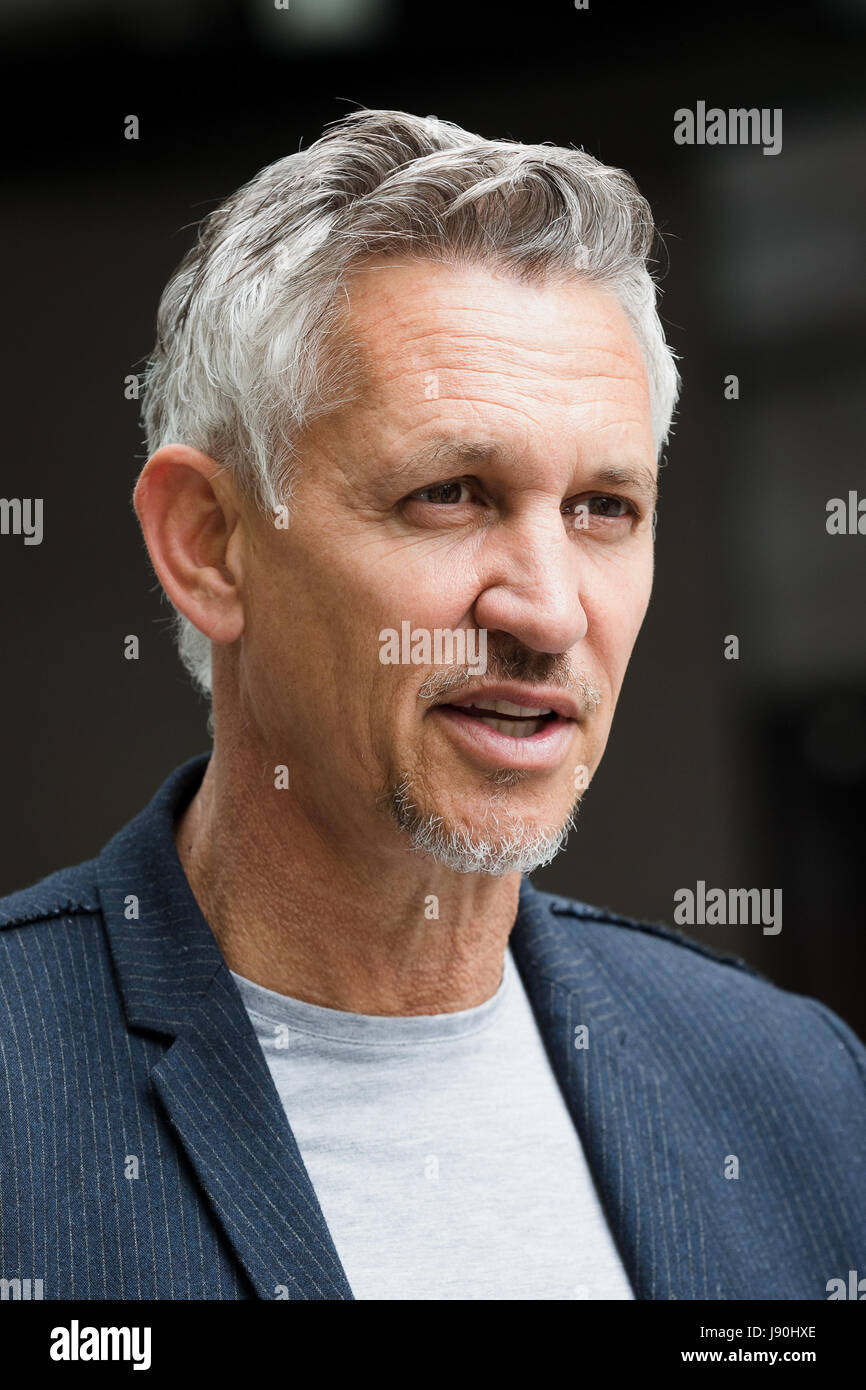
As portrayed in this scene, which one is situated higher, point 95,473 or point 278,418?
point 95,473

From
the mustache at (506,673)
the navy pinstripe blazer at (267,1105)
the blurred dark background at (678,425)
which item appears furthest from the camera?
the blurred dark background at (678,425)

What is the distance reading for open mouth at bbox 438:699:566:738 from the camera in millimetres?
1872

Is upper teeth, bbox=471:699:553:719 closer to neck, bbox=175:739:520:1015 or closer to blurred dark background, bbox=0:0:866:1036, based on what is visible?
neck, bbox=175:739:520:1015

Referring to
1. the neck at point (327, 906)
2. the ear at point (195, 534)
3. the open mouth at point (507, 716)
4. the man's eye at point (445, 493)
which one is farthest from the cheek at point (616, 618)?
the ear at point (195, 534)

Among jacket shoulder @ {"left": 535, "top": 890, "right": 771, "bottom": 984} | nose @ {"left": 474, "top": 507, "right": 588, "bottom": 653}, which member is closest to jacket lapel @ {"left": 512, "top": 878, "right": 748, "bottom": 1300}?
jacket shoulder @ {"left": 535, "top": 890, "right": 771, "bottom": 984}

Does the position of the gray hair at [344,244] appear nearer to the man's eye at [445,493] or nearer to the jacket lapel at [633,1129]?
the man's eye at [445,493]

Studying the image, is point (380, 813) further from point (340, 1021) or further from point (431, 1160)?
point (431, 1160)

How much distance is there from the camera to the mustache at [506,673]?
182 centimetres

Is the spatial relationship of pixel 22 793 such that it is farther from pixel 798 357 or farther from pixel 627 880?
pixel 798 357

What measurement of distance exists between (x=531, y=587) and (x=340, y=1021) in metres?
0.61

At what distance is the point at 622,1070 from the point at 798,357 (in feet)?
8.00

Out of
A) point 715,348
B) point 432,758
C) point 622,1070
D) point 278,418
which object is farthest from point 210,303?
point 715,348

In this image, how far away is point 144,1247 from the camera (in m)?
1.71
